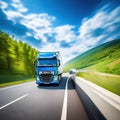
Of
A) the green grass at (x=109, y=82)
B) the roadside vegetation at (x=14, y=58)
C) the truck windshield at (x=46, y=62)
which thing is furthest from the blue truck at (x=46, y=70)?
the roadside vegetation at (x=14, y=58)

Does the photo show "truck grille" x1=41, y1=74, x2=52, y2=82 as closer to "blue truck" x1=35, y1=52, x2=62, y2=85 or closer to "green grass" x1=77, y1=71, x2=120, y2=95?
"blue truck" x1=35, y1=52, x2=62, y2=85

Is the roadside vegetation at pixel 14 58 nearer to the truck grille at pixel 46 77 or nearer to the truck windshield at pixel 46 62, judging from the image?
the truck windshield at pixel 46 62

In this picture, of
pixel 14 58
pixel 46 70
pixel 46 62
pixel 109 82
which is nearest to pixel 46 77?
pixel 46 70

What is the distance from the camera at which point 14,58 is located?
42.2 m

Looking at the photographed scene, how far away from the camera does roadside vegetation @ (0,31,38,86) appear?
3875cm

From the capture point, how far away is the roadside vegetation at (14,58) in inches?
1526

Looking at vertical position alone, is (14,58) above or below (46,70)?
above

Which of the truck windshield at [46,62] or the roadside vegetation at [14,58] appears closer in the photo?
the truck windshield at [46,62]

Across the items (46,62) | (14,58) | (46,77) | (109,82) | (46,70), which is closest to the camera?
(109,82)

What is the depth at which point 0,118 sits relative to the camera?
20.5 feet

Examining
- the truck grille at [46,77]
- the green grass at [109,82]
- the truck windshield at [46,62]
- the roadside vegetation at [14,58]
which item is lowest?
the green grass at [109,82]

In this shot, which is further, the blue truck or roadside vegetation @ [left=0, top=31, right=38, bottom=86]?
roadside vegetation @ [left=0, top=31, right=38, bottom=86]

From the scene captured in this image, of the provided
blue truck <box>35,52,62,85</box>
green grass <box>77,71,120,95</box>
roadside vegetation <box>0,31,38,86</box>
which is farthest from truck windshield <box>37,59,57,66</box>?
roadside vegetation <box>0,31,38,86</box>

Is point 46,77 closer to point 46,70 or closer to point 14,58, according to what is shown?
point 46,70
